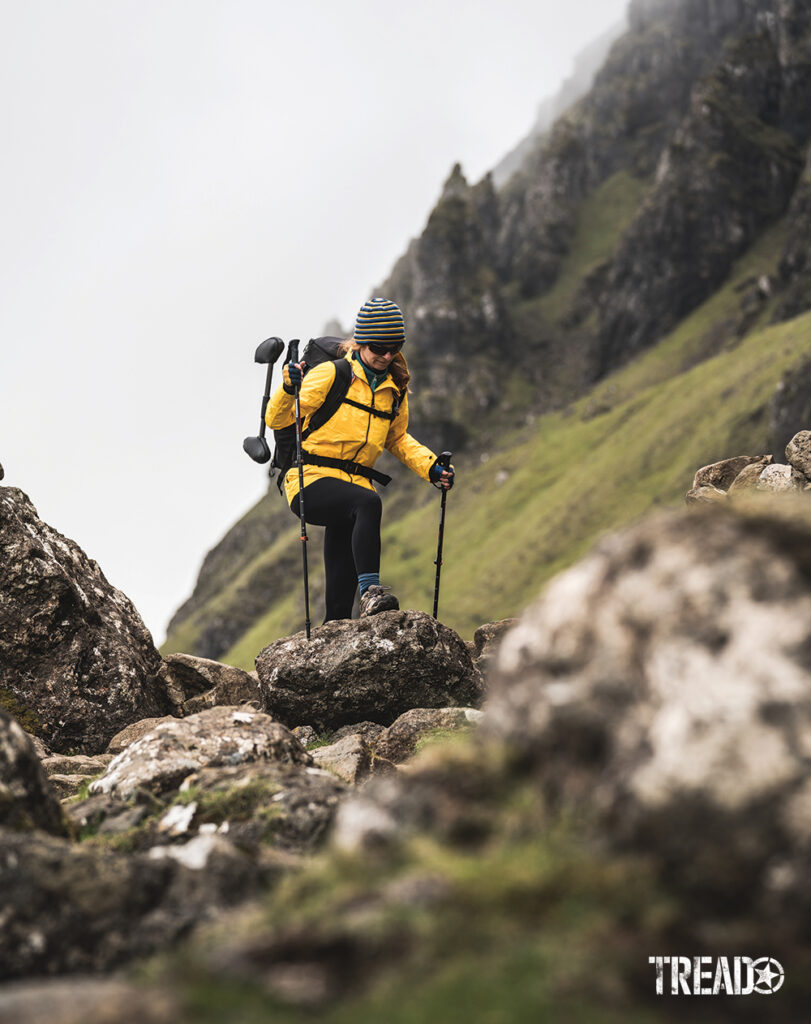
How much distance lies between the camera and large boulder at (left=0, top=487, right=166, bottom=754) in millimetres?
14391

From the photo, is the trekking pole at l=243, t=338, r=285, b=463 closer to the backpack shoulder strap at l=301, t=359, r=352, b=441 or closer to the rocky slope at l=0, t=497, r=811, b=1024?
the backpack shoulder strap at l=301, t=359, r=352, b=441

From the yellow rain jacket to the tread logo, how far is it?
1077 centimetres

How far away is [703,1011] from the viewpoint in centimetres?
381

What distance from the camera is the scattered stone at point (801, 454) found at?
15.3 metres

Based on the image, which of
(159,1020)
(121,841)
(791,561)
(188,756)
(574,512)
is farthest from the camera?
(574,512)

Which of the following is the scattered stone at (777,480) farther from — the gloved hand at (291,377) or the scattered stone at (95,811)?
the scattered stone at (95,811)

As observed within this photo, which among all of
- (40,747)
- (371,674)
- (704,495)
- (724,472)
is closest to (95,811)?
(40,747)

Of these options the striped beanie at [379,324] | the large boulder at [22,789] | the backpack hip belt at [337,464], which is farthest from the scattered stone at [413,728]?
the striped beanie at [379,324]

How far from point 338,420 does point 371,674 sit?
161 inches

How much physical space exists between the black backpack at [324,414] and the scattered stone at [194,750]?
242 inches

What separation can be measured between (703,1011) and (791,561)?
218cm

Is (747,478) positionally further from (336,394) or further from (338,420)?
(336,394)

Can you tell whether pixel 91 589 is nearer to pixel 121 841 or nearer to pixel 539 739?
pixel 121 841

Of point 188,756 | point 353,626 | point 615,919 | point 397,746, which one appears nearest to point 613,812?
point 615,919
